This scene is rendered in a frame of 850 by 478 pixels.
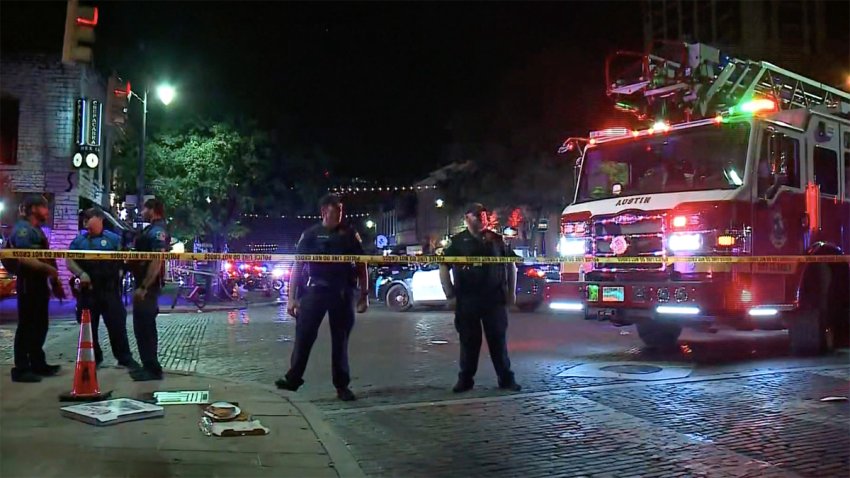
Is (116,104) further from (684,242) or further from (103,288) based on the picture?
(684,242)

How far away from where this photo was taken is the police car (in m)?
18.3

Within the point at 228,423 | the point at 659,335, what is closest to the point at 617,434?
the point at 228,423

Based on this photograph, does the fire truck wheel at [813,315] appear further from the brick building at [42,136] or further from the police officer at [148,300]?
the brick building at [42,136]

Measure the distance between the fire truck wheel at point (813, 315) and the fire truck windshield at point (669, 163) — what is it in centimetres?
190

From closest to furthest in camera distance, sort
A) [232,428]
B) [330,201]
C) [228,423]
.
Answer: [232,428] → [228,423] → [330,201]

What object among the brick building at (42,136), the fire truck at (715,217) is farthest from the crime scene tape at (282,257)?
the brick building at (42,136)

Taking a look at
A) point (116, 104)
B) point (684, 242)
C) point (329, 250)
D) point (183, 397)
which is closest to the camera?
point (183, 397)

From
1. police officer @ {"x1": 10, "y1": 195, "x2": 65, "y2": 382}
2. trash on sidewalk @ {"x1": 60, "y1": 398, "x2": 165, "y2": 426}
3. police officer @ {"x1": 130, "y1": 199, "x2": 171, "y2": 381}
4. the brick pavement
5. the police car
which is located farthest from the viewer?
the police car

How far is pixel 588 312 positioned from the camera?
9898 millimetres

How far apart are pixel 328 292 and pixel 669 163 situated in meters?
5.20

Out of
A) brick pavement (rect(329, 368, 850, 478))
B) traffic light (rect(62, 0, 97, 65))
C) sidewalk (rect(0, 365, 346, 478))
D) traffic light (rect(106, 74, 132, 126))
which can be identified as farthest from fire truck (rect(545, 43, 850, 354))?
traffic light (rect(106, 74, 132, 126))

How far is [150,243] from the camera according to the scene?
7.82 meters

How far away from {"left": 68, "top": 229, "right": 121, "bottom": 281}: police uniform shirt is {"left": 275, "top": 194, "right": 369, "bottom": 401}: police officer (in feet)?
7.25

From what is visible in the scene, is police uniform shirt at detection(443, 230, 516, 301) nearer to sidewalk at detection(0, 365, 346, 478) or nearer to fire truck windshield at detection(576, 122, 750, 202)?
sidewalk at detection(0, 365, 346, 478)
